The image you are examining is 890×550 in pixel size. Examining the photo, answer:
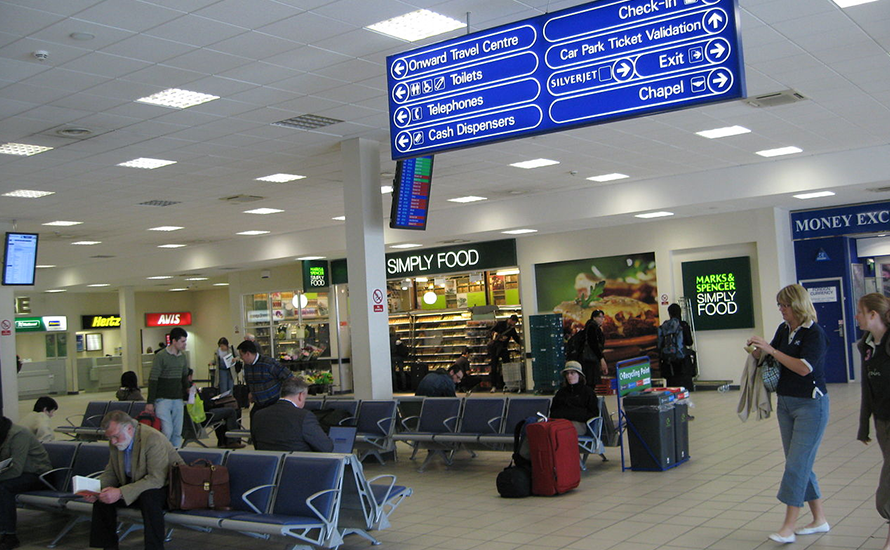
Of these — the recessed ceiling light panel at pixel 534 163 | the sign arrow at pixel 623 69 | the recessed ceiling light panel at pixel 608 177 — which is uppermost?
the recessed ceiling light panel at pixel 608 177

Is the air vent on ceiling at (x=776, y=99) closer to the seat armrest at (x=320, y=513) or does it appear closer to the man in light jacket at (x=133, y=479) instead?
the seat armrest at (x=320, y=513)

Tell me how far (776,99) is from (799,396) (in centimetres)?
507

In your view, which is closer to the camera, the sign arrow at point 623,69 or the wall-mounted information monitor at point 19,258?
the sign arrow at point 623,69

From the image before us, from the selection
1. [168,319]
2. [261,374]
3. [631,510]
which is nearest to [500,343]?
[261,374]

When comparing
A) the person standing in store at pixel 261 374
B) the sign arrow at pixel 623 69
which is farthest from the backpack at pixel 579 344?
the sign arrow at pixel 623 69

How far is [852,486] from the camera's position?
699 centimetres

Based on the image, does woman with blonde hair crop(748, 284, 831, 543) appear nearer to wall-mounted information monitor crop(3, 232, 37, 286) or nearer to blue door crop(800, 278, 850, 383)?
blue door crop(800, 278, 850, 383)

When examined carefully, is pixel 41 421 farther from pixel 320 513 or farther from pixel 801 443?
pixel 801 443

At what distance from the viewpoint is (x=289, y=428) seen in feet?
20.8

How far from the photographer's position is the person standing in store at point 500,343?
18116 millimetres

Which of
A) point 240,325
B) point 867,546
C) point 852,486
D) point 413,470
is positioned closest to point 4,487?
point 413,470

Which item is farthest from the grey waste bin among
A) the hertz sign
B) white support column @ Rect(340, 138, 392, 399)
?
the hertz sign

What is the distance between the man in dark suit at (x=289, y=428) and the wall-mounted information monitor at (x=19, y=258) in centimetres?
924

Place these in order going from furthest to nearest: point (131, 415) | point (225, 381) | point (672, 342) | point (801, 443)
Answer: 1. point (225, 381)
2. point (672, 342)
3. point (131, 415)
4. point (801, 443)
